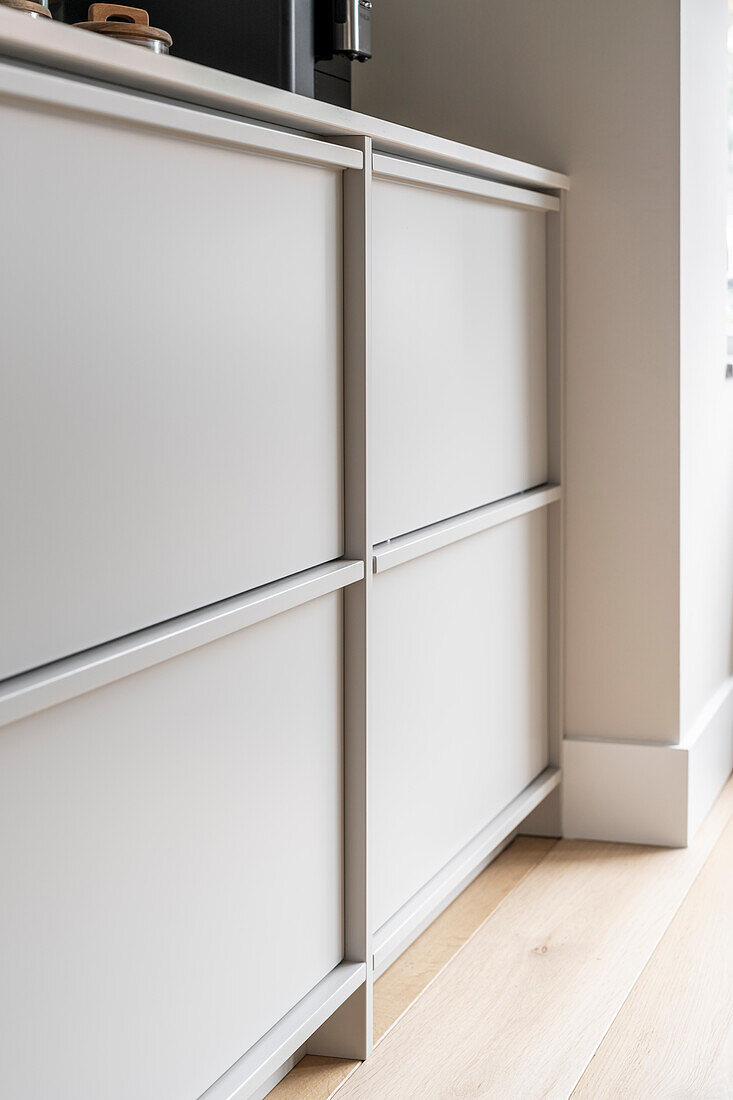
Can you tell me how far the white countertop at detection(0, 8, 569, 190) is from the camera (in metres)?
0.87

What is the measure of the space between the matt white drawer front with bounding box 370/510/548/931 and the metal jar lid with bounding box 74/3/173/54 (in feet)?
2.14

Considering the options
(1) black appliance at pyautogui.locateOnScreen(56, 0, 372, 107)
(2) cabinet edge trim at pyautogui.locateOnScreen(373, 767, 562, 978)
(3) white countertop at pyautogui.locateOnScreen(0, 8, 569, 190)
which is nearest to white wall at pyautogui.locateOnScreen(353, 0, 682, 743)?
(2) cabinet edge trim at pyautogui.locateOnScreen(373, 767, 562, 978)

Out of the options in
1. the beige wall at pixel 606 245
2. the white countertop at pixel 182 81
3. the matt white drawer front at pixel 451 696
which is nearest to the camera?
the white countertop at pixel 182 81

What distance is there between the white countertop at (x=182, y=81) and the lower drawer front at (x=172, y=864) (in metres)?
0.47

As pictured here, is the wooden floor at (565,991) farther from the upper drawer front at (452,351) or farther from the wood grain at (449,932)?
the upper drawer front at (452,351)

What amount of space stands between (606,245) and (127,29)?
49.2 inches

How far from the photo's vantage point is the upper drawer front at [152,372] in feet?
2.96

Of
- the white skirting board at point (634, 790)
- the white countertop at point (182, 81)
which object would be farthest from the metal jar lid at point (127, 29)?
the white skirting board at point (634, 790)

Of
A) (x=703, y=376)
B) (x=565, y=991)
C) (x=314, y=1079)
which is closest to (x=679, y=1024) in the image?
(x=565, y=991)

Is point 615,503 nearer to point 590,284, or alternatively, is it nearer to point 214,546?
point 590,284

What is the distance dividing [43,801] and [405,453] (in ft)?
2.52

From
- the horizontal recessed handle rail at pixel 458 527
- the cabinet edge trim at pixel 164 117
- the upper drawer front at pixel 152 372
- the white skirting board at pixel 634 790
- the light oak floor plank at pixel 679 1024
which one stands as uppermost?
the cabinet edge trim at pixel 164 117

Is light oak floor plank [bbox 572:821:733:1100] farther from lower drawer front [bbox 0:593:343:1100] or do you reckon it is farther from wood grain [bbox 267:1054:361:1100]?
lower drawer front [bbox 0:593:343:1100]

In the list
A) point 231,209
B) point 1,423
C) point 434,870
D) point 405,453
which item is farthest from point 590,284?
point 1,423
